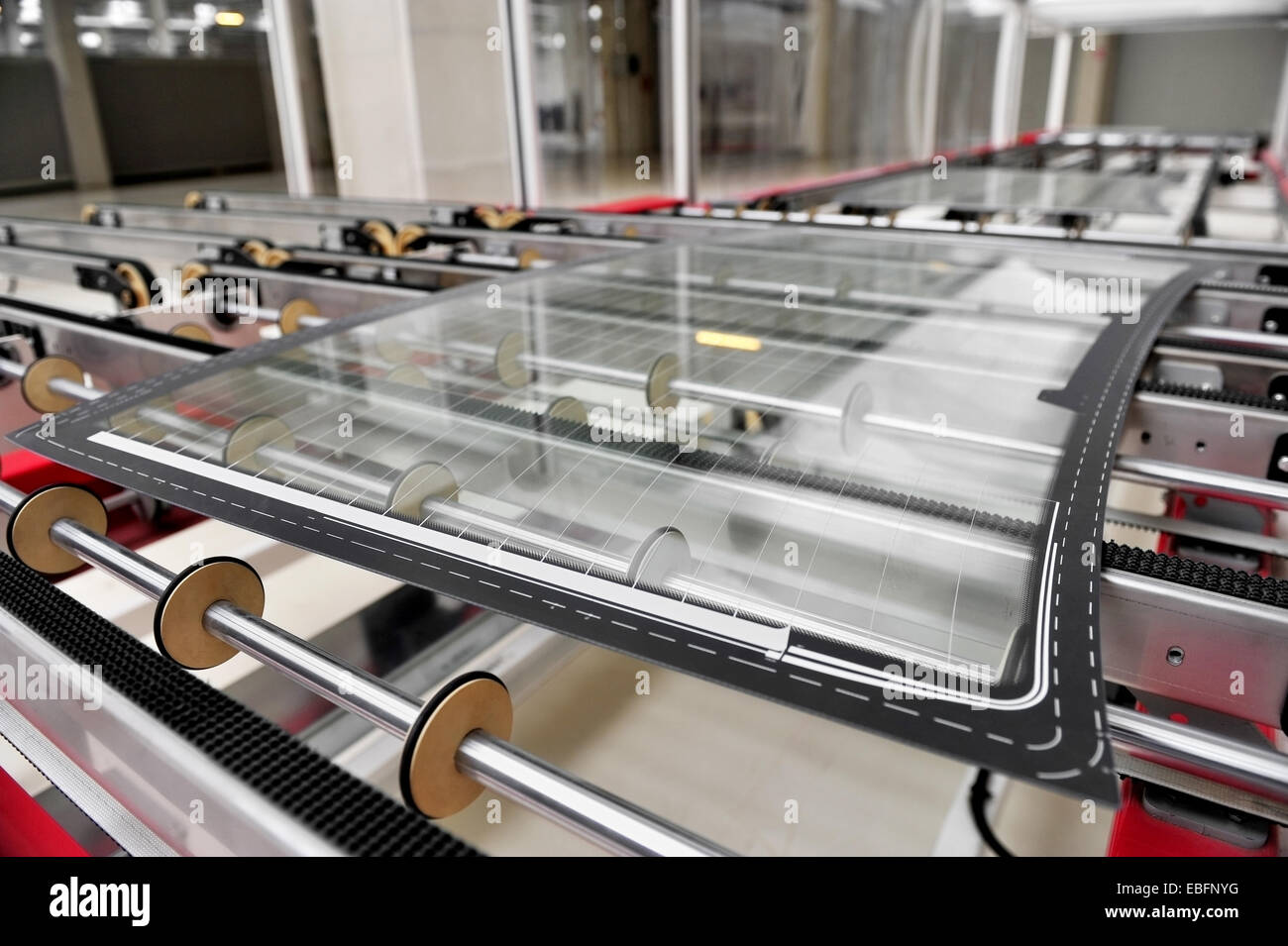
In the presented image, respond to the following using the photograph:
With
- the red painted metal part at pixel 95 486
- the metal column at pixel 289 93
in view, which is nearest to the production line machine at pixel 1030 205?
the red painted metal part at pixel 95 486

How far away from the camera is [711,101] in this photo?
35.5 ft

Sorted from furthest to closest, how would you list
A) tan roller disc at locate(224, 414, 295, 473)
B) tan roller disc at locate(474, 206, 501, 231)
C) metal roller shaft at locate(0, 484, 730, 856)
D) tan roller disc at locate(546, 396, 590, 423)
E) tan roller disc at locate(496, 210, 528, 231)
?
tan roller disc at locate(474, 206, 501, 231) → tan roller disc at locate(496, 210, 528, 231) → tan roller disc at locate(546, 396, 590, 423) → tan roller disc at locate(224, 414, 295, 473) → metal roller shaft at locate(0, 484, 730, 856)

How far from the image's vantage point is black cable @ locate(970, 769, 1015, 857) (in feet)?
5.59

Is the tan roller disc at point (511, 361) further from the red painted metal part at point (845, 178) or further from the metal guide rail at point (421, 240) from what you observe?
the red painted metal part at point (845, 178)

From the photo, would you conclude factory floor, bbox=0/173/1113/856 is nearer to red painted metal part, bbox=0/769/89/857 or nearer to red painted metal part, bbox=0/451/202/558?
red painted metal part, bbox=0/451/202/558

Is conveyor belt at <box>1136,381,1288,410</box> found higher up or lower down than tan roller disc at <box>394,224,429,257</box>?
lower down

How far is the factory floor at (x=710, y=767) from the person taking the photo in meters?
1.77

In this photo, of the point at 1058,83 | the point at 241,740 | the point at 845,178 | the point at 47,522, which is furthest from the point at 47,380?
the point at 1058,83

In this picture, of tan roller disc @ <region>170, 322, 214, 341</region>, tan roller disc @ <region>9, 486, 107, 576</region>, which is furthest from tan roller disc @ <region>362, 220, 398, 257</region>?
tan roller disc @ <region>9, 486, 107, 576</region>

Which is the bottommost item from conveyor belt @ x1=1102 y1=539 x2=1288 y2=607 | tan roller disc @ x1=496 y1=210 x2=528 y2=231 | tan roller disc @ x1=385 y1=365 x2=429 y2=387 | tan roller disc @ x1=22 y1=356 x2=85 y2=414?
conveyor belt @ x1=1102 y1=539 x2=1288 y2=607

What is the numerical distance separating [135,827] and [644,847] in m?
0.43

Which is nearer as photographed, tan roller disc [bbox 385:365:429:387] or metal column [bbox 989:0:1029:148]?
tan roller disc [bbox 385:365:429:387]

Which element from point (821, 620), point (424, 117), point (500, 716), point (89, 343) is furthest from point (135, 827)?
point (424, 117)

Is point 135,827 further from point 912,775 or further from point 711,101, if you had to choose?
point 711,101
